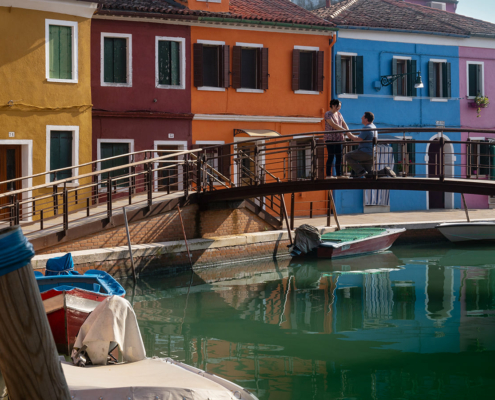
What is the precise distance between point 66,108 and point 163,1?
5042 millimetres

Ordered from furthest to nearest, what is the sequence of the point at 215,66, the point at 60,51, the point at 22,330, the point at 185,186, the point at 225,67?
the point at 215,66
the point at 225,67
the point at 60,51
the point at 185,186
the point at 22,330

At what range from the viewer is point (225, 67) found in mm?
19828

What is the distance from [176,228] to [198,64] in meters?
6.42

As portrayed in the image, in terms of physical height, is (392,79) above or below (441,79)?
below

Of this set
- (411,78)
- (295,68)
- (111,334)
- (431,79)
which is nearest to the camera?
(111,334)

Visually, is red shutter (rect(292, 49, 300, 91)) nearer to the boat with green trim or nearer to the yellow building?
the boat with green trim

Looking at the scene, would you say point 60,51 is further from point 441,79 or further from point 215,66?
point 441,79

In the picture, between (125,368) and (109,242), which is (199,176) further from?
(125,368)

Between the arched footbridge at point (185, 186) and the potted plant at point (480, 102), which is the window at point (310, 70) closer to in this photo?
the arched footbridge at point (185, 186)

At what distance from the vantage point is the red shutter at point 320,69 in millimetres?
21109

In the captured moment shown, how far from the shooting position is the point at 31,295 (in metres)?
2.09

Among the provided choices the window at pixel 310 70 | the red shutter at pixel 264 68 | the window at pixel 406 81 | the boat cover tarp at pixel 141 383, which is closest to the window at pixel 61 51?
the red shutter at pixel 264 68

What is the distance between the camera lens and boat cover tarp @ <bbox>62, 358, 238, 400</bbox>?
4.81 meters

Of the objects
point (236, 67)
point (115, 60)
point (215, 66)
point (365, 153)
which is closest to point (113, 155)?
point (115, 60)
